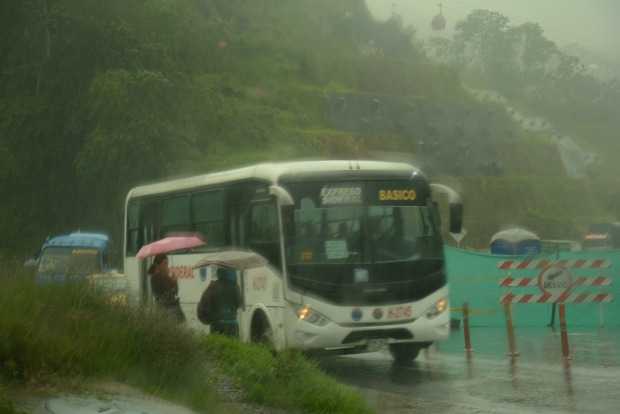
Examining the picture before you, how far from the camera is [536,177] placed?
69938mm

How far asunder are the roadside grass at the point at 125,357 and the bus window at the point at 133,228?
1229cm

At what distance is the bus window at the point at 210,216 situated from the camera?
19438 millimetres

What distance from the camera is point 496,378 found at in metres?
15.5

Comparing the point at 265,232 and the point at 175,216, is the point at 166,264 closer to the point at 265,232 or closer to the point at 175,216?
the point at 265,232

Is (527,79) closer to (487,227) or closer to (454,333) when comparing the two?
(487,227)

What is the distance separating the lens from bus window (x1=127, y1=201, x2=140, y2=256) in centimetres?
2428

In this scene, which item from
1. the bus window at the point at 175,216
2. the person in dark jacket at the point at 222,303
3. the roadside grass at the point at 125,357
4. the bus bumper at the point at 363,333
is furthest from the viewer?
the bus window at the point at 175,216

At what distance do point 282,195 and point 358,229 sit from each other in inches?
48.9

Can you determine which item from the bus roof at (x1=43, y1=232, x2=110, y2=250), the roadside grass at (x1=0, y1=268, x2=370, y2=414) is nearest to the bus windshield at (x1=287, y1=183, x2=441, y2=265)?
the roadside grass at (x1=0, y1=268, x2=370, y2=414)

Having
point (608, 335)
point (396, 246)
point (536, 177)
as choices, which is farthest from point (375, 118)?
point (396, 246)

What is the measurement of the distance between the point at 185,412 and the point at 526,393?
5989 millimetres

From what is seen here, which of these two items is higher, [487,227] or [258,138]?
[258,138]

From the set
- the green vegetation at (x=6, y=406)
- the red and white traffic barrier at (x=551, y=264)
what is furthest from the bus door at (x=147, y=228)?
the green vegetation at (x=6, y=406)

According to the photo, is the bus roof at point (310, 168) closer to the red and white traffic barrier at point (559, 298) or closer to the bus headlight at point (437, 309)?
the bus headlight at point (437, 309)
